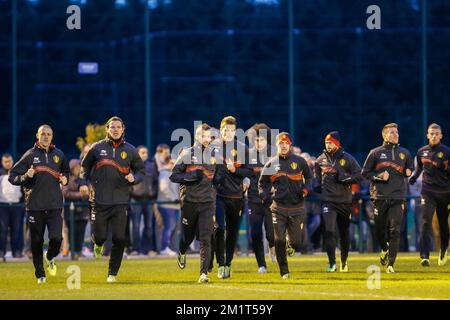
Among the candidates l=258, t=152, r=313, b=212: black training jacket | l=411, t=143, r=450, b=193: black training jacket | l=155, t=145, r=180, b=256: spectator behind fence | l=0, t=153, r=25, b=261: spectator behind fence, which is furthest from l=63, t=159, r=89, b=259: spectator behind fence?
l=258, t=152, r=313, b=212: black training jacket

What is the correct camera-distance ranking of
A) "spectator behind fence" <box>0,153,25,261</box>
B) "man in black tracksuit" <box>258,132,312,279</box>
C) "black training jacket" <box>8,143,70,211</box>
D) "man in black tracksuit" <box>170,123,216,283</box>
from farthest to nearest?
"spectator behind fence" <box>0,153,25,261</box> → "black training jacket" <box>8,143,70,211</box> → "man in black tracksuit" <box>258,132,312,279</box> → "man in black tracksuit" <box>170,123,216,283</box>

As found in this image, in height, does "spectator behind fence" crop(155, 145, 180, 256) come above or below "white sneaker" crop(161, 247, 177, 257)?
above

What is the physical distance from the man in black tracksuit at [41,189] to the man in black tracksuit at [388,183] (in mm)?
5123

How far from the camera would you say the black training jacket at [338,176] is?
21.2 m

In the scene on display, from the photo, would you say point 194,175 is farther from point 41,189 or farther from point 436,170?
point 436,170

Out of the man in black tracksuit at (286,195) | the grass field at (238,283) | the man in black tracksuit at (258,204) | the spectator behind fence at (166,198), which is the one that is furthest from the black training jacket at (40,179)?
the spectator behind fence at (166,198)

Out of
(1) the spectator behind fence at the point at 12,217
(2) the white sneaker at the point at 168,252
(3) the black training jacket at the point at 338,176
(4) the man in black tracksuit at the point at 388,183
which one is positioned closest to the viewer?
(4) the man in black tracksuit at the point at 388,183

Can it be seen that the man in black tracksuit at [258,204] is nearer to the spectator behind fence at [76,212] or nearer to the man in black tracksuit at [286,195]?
the man in black tracksuit at [286,195]

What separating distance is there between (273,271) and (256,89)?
15.7 m

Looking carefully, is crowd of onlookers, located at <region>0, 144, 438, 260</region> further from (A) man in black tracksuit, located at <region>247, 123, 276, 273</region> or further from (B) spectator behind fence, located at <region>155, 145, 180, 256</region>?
(A) man in black tracksuit, located at <region>247, 123, 276, 273</region>

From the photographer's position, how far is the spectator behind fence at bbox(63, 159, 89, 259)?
27.0 meters

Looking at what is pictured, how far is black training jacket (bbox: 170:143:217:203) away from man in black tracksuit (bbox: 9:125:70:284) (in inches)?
74.7

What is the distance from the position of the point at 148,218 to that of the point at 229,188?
299 inches

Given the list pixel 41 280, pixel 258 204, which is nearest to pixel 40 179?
pixel 41 280
